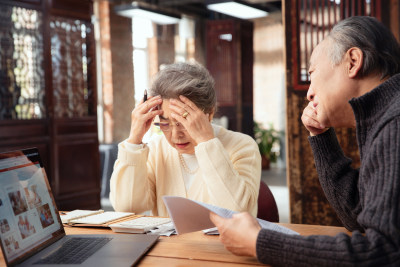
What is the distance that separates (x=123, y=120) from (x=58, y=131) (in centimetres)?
348

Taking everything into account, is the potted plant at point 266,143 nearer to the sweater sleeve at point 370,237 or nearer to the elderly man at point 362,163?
the elderly man at point 362,163

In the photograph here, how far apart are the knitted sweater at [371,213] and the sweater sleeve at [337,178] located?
28 cm

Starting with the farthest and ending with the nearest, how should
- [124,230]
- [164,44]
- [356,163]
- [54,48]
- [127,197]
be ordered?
[164,44] < [54,48] < [356,163] < [127,197] < [124,230]

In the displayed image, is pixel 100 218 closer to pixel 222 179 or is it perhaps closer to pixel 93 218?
pixel 93 218

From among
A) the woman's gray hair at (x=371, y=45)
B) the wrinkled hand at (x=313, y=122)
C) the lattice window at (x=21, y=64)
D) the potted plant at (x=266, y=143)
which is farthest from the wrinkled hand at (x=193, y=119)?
the potted plant at (x=266, y=143)

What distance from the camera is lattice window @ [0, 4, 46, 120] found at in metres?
4.12

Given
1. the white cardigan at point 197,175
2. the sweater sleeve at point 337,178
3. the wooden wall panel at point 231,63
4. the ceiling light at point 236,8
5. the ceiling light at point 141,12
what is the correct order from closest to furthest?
the sweater sleeve at point 337,178
the white cardigan at point 197,175
the ceiling light at point 236,8
the ceiling light at point 141,12
the wooden wall panel at point 231,63

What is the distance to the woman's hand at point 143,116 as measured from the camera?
178 centimetres

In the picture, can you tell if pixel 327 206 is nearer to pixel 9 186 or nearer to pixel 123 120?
pixel 9 186

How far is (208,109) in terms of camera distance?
1886 mm

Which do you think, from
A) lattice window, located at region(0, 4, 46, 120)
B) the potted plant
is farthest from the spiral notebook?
the potted plant

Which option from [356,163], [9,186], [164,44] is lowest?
[356,163]

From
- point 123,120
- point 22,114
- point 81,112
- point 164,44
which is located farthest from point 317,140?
point 164,44

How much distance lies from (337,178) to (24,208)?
918 mm
